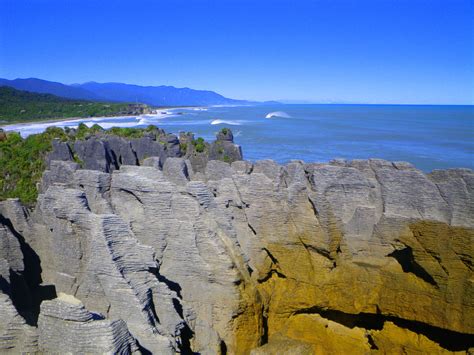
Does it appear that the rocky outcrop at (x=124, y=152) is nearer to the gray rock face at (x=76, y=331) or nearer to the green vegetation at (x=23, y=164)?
the green vegetation at (x=23, y=164)

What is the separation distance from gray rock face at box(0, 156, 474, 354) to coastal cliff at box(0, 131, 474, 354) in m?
0.02

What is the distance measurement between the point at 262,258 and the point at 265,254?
0.43 ft

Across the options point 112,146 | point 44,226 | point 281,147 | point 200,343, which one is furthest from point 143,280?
point 281,147

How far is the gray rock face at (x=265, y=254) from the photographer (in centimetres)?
700

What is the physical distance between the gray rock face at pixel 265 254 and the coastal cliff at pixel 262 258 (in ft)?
0.08

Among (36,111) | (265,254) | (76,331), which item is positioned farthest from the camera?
(36,111)

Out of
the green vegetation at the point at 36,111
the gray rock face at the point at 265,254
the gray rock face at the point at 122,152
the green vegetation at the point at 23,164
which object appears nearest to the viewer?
the gray rock face at the point at 265,254

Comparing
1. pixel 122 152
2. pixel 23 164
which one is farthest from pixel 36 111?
pixel 122 152

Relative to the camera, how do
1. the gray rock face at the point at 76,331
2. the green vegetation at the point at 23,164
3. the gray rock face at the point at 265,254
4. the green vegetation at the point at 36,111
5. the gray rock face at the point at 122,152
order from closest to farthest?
the gray rock face at the point at 76,331 → the gray rock face at the point at 265,254 → the green vegetation at the point at 23,164 → the gray rock face at the point at 122,152 → the green vegetation at the point at 36,111

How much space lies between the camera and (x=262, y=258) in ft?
31.1

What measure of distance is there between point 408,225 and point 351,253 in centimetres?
137

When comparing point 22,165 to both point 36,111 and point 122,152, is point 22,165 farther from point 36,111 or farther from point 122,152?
point 36,111

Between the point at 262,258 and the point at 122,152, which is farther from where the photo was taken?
the point at 122,152

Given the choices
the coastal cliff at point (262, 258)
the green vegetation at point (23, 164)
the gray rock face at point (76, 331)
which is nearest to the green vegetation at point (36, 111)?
the green vegetation at point (23, 164)
